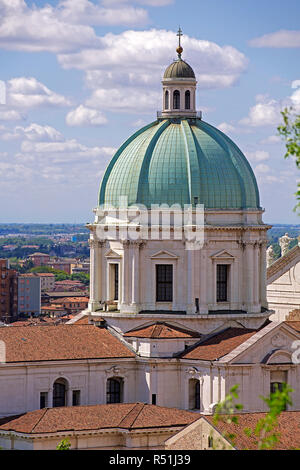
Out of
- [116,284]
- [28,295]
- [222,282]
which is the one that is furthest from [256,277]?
[28,295]

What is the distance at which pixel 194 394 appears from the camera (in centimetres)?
6944

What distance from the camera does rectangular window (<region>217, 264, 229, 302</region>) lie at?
7288 cm

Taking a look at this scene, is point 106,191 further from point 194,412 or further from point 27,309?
point 27,309

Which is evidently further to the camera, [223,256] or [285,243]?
[285,243]

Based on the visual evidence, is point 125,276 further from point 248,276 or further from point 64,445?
point 64,445

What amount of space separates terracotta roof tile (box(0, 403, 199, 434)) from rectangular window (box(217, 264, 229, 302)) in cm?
804

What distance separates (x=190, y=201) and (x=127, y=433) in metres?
13.3

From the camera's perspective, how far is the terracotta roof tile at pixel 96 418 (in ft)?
209

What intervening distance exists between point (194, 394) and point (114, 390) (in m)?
3.78

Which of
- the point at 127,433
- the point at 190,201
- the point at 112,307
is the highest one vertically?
the point at 190,201

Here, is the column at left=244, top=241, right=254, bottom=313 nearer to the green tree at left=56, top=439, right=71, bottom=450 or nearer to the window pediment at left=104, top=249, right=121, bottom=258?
the window pediment at left=104, top=249, right=121, bottom=258
